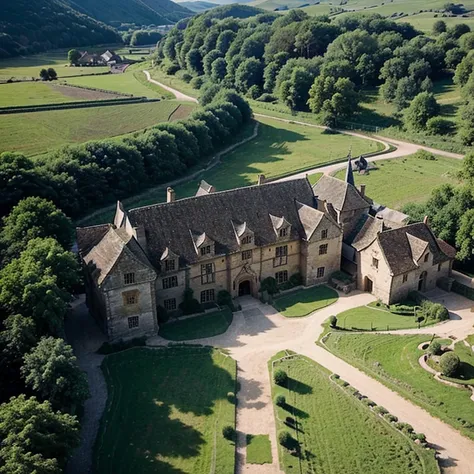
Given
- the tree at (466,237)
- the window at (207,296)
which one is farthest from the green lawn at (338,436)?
the tree at (466,237)

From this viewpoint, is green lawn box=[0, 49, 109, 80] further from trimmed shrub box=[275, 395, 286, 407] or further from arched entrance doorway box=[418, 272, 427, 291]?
trimmed shrub box=[275, 395, 286, 407]

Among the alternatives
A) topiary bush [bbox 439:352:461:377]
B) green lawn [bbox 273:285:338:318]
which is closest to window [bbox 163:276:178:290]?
green lawn [bbox 273:285:338:318]

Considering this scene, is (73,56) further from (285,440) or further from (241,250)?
(285,440)

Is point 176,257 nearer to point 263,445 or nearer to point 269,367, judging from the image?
point 269,367

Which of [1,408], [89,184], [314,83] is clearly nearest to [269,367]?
[1,408]

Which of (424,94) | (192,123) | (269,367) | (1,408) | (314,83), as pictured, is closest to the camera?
(1,408)

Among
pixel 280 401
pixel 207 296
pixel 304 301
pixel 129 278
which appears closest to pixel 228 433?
pixel 280 401

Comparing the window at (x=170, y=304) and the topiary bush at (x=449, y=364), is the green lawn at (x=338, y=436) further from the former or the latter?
the window at (x=170, y=304)
